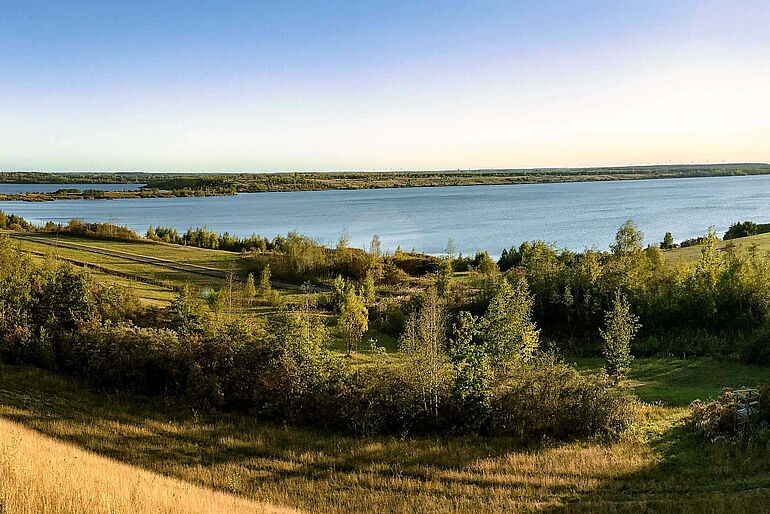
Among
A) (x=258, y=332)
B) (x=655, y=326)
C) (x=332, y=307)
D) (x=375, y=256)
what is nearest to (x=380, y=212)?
(x=375, y=256)

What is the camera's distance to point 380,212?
Answer: 5276 inches

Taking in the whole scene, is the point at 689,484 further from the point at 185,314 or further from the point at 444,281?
the point at 444,281

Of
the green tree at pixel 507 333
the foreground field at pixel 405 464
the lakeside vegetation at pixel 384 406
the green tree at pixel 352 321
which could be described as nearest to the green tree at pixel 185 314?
the lakeside vegetation at pixel 384 406

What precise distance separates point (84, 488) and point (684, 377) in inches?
931

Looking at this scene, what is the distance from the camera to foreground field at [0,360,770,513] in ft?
40.1

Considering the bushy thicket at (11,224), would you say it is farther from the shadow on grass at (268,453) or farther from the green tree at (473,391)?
the green tree at (473,391)

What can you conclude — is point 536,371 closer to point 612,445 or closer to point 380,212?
point 612,445

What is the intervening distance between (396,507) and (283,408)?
6.05m

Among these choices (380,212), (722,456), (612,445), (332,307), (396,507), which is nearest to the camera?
(396,507)

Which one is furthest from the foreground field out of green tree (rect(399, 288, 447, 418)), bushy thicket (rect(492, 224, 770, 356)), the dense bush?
bushy thicket (rect(492, 224, 770, 356))

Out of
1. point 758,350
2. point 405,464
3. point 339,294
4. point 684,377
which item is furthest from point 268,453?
point 758,350

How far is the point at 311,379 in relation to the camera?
17.1m

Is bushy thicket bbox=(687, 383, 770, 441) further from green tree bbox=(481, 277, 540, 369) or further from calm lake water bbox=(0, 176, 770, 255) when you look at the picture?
calm lake water bbox=(0, 176, 770, 255)

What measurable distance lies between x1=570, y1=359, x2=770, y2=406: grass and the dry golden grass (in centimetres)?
1734
